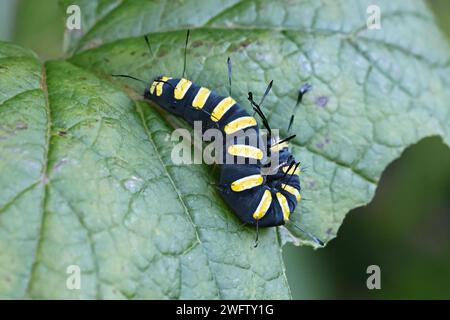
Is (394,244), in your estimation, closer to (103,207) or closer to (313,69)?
(313,69)

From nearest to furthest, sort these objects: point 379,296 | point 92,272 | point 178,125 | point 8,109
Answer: point 92,272 < point 8,109 < point 178,125 < point 379,296

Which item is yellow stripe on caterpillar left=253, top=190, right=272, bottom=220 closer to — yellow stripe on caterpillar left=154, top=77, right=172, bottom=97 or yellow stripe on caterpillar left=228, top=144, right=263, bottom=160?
yellow stripe on caterpillar left=228, top=144, right=263, bottom=160

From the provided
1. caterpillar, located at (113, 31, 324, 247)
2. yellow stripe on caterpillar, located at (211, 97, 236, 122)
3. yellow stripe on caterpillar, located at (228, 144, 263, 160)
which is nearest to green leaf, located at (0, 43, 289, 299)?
caterpillar, located at (113, 31, 324, 247)

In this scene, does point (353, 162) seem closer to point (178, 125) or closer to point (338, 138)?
point (338, 138)

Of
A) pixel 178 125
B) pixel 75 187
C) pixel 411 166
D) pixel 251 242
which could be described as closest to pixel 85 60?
pixel 178 125

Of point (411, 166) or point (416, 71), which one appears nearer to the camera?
point (416, 71)

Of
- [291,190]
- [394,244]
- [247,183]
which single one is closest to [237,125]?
[247,183]

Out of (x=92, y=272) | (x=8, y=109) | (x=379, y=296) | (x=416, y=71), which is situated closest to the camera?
(x=92, y=272)
